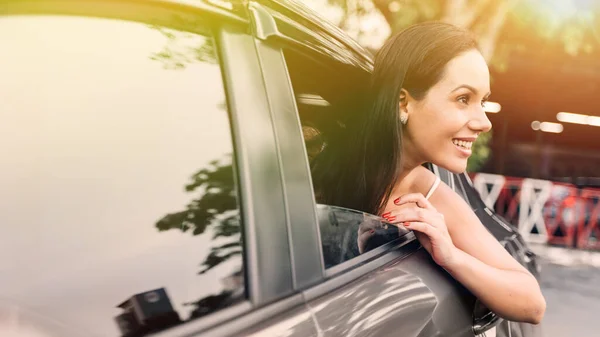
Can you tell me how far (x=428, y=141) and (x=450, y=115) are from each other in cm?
10

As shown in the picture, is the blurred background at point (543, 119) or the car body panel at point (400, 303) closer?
the car body panel at point (400, 303)

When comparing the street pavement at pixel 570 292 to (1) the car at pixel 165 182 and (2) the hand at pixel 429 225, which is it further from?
(1) the car at pixel 165 182

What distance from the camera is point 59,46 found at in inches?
40.8

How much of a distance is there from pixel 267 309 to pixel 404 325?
45 centimetres

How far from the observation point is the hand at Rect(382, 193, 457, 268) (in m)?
1.84

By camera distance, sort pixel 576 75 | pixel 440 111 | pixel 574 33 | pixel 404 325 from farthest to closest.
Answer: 1. pixel 576 75
2. pixel 574 33
3. pixel 440 111
4. pixel 404 325

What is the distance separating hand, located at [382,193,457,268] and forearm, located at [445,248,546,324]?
1.2 inches

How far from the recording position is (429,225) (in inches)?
72.3

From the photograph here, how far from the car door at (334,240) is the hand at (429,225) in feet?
0.21

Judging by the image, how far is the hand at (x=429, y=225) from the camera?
1.84 metres

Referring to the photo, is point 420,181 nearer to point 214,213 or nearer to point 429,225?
point 429,225

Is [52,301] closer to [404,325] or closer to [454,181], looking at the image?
[404,325]

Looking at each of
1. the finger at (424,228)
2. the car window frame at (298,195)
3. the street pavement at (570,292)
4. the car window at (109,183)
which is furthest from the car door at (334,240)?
the street pavement at (570,292)

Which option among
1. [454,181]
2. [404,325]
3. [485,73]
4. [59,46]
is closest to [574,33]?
[454,181]
